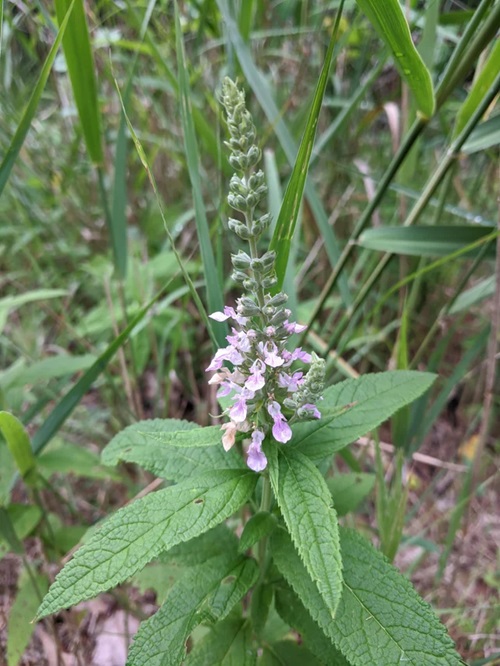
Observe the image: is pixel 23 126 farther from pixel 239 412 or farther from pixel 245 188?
pixel 239 412

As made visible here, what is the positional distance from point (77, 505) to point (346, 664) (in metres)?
1.51

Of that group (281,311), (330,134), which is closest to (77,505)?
(281,311)

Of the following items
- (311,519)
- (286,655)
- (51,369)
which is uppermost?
(311,519)

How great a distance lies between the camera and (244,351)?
1.00m

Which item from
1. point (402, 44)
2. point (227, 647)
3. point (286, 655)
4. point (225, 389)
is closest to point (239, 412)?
point (225, 389)

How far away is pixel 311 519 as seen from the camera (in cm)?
90

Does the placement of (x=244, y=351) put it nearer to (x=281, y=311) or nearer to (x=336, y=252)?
(x=281, y=311)

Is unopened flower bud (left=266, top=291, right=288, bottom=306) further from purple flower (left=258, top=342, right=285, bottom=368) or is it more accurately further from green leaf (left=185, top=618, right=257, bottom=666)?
green leaf (left=185, top=618, right=257, bottom=666)

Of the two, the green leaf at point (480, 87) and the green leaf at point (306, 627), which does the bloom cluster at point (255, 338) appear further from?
the green leaf at point (480, 87)

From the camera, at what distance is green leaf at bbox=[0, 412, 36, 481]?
1.29 m

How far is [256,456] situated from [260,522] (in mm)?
213

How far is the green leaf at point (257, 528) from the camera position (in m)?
1.07

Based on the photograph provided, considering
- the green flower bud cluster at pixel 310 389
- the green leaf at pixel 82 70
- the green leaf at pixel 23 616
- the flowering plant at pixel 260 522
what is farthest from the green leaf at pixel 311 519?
the green leaf at pixel 82 70

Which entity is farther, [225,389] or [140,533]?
[225,389]
